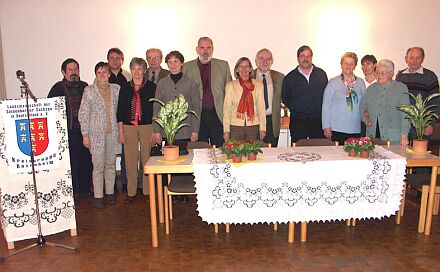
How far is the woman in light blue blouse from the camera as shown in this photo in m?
4.98

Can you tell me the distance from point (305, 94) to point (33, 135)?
3104 millimetres

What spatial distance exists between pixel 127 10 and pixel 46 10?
1193mm

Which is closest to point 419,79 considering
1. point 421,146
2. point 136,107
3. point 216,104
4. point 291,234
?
point 421,146

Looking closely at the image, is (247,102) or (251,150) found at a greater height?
(247,102)

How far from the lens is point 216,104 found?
208 inches

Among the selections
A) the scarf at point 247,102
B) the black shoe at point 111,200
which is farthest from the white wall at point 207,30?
the black shoe at point 111,200

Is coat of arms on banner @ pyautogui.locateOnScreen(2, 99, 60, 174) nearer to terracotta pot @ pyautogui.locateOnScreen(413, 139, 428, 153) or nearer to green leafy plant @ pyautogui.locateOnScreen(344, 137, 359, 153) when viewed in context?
green leafy plant @ pyautogui.locateOnScreen(344, 137, 359, 153)

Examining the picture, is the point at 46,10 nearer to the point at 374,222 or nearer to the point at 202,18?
the point at 202,18

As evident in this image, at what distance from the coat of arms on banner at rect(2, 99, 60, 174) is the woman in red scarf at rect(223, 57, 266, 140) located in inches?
76.2

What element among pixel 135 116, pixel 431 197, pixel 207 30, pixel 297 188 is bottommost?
pixel 431 197

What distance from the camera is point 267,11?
666cm

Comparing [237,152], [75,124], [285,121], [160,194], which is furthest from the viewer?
[285,121]

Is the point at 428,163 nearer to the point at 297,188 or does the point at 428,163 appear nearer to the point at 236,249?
the point at 297,188

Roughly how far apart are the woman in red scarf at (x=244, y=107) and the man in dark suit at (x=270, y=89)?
0.37m
